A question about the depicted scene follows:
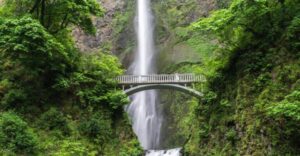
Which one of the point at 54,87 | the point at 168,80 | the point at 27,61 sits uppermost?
the point at 27,61

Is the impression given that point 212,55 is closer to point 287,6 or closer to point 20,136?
point 287,6

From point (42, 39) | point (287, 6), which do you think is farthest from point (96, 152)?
point (287, 6)

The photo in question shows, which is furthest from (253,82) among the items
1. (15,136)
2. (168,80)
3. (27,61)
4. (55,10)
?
(55,10)

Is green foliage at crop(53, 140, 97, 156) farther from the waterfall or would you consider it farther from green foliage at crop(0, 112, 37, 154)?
the waterfall

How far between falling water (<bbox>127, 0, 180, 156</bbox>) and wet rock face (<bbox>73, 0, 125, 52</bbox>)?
396 centimetres

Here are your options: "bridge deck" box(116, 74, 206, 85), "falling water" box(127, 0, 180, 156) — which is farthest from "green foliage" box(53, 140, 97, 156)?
"falling water" box(127, 0, 180, 156)

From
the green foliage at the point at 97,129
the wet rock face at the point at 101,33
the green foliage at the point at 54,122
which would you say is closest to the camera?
the green foliage at the point at 54,122

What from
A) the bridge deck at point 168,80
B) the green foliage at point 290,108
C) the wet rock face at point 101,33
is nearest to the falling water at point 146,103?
the wet rock face at point 101,33

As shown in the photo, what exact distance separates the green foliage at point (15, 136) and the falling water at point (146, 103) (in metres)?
11.5

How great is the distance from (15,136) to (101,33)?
29921 mm

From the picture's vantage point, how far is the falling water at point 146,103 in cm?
3538

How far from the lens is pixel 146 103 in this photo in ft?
124

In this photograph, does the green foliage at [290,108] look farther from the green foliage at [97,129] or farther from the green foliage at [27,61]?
the green foliage at [27,61]

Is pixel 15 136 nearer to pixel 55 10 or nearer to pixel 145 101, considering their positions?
pixel 55 10
